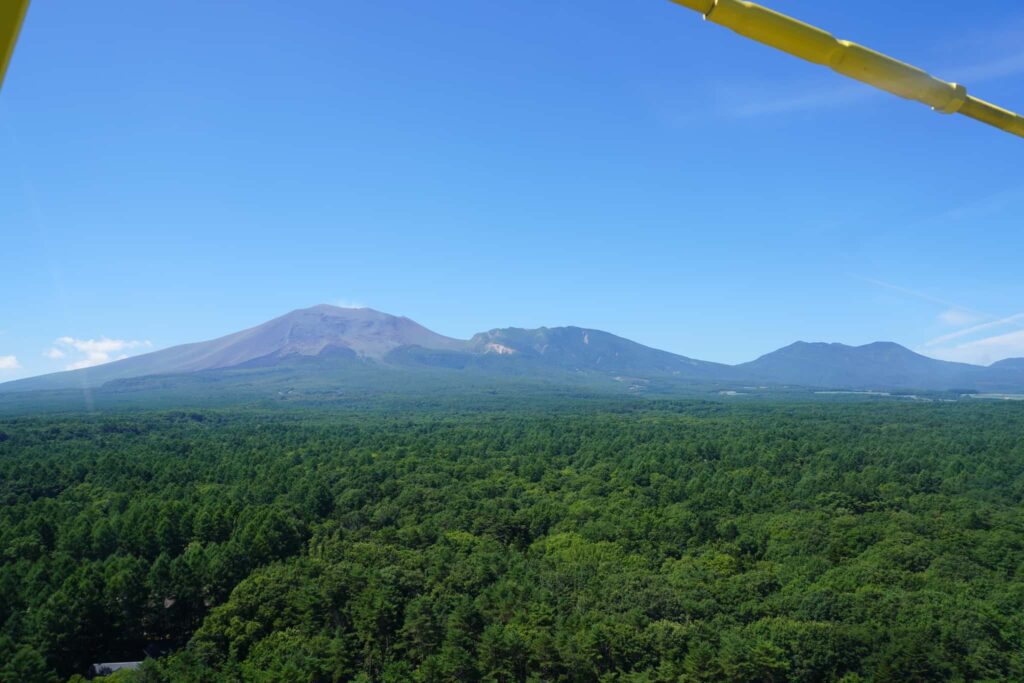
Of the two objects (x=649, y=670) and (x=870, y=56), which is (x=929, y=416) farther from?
(x=870, y=56)

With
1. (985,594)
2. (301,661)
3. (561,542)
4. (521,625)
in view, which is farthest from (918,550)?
(301,661)

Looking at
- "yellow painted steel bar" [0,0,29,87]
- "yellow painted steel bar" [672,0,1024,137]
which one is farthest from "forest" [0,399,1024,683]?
"yellow painted steel bar" [0,0,29,87]

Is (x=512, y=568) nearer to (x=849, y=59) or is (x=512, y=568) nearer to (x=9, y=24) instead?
(x=849, y=59)

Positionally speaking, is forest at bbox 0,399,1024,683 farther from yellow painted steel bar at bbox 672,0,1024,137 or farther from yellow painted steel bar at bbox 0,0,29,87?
yellow painted steel bar at bbox 0,0,29,87

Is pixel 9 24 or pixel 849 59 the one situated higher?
pixel 849 59

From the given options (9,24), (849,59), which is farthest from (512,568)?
(9,24)

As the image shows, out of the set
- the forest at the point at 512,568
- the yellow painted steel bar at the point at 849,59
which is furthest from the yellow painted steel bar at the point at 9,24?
the forest at the point at 512,568

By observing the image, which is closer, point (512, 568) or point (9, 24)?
point (9, 24)
